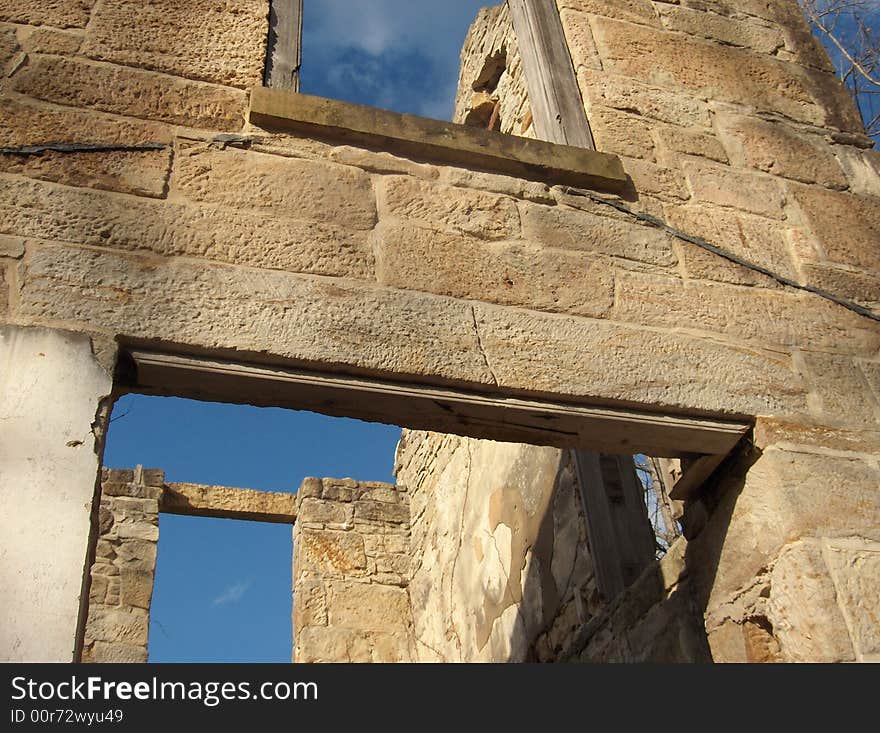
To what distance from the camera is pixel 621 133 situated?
341 centimetres

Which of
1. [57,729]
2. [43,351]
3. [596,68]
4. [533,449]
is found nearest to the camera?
[57,729]

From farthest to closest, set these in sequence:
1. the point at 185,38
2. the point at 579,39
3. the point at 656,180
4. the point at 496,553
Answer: the point at 496,553 < the point at 579,39 < the point at 656,180 < the point at 185,38

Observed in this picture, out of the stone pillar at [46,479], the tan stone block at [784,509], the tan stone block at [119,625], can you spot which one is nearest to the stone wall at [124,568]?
the tan stone block at [119,625]

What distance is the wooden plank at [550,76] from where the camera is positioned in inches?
136

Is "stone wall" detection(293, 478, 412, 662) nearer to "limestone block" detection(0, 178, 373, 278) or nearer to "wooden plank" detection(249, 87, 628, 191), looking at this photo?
"wooden plank" detection(249, 87, 628, 191)

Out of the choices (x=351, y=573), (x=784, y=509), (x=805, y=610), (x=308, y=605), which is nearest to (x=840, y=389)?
(x=784, y=509)

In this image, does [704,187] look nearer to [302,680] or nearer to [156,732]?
[302,680]

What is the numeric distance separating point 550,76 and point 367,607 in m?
4.95

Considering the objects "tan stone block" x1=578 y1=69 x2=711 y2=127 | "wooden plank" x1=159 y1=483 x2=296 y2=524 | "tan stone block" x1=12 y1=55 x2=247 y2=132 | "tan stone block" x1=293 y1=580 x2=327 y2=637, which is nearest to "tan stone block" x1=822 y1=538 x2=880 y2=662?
"tan stone block" x1=578 y1=69 x2=711 y2=127

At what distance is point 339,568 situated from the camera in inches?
301

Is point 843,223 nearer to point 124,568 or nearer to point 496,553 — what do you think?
point 496,553

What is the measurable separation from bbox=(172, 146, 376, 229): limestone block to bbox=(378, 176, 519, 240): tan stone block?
0.07m

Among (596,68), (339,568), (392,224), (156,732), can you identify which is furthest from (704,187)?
(339,568)

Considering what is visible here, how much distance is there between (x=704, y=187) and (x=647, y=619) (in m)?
1.68
